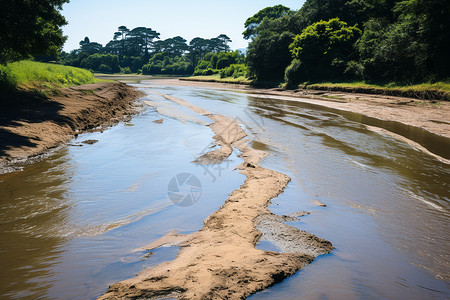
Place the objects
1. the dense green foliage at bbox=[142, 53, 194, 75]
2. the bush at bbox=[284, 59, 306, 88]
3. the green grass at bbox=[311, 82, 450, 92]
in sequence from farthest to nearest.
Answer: the dense green foliage at bbox=[142, 53, 194, 75] < the bush at bbox=[284, 59, 306, 88] < the green grass at bbox=[311, 82, 450, 92]

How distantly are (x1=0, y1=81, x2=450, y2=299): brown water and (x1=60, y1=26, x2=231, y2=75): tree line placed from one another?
282 ft

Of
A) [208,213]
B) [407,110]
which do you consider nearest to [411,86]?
[407,110]

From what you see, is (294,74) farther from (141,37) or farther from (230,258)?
(141,37)

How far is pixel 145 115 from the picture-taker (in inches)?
717

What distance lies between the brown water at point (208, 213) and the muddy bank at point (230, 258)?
0.19m

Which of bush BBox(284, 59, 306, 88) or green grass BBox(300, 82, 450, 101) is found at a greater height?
bush BBox(284, 59, 306, 88)

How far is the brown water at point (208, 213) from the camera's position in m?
3.47

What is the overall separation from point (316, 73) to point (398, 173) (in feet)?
108

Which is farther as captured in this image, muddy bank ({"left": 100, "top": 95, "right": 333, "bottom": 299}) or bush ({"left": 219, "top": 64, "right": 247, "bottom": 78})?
bush ({"left": 219, "top": 64, "right": 247, "bottom": 78})

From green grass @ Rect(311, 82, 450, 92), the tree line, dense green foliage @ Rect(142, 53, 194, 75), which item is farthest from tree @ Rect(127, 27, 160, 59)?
green grass @ Rect(311, 82, 450, 92)

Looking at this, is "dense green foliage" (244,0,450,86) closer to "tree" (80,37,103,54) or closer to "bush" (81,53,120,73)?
"bush" (81,53,120,73)

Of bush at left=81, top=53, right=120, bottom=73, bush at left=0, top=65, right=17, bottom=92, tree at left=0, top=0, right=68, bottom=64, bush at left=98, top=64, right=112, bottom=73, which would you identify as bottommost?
bush at left=0, top=65, right=17, bottom=92

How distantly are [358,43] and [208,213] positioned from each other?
1420 inches

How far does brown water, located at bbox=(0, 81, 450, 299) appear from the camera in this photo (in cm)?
347
